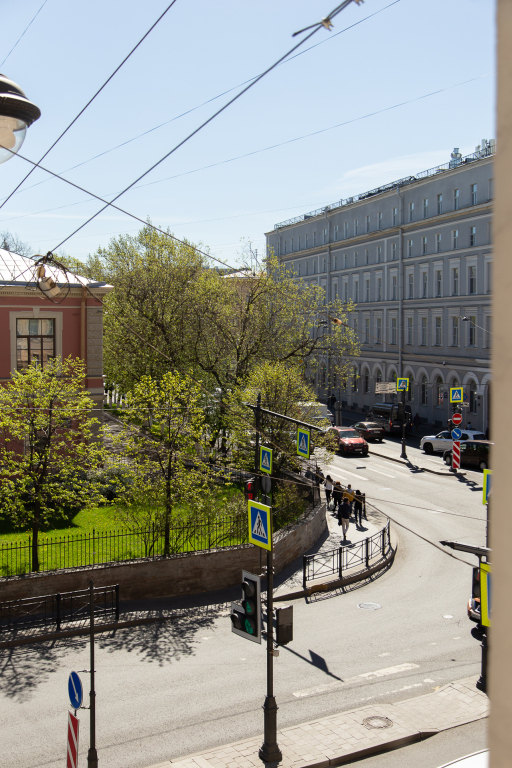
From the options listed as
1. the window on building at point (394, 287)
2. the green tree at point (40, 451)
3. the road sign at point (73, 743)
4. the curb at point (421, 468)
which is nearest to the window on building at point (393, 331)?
the window on building at point (394, 287)

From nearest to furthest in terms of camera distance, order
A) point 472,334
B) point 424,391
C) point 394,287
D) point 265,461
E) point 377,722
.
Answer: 1. point 377,722
2. point 265,461
3. point 472,334
4. point 424,391
5. point 394,287

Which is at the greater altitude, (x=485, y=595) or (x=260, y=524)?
(x=260, y=524)

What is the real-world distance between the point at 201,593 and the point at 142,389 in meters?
6.11

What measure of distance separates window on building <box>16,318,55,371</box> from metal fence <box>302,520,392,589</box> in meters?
13.1

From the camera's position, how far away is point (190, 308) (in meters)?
33.9

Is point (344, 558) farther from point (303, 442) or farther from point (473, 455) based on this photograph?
point (473, 455)

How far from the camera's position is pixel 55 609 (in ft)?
56.1

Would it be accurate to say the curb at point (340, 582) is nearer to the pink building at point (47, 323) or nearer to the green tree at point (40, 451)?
the green tree at point (40, 451)

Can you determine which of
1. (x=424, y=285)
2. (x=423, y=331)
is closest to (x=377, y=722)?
(x=423, y=331)

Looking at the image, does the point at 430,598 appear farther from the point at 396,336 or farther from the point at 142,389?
the point at 396,336

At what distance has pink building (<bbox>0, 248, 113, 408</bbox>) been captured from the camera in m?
26.5

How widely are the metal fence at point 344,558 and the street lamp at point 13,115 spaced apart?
16752 mm

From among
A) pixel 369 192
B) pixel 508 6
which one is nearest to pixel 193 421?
pixel 508 6

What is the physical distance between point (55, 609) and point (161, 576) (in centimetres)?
298
